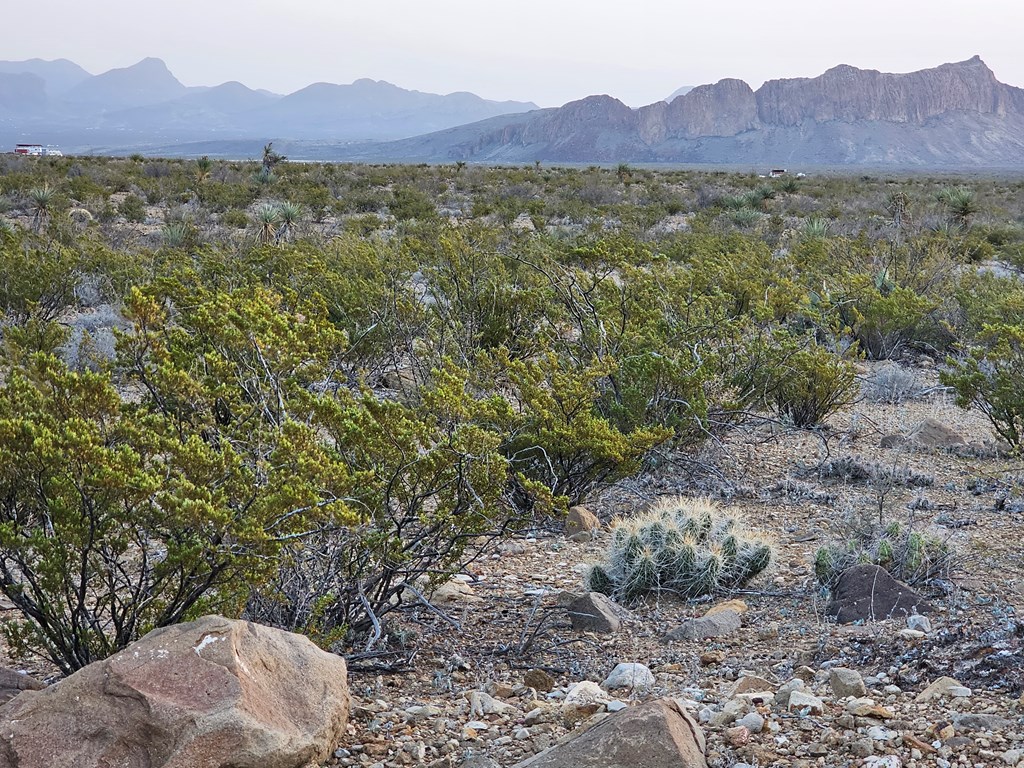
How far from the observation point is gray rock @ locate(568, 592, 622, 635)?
4664 millimetres

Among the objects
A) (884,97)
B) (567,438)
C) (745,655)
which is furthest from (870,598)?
(884,97)

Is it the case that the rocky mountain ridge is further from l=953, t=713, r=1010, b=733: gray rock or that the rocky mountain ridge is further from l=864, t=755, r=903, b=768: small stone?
l=864, t=755, r=903, b=768: small stone

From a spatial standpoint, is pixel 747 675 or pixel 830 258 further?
pixel 830 258

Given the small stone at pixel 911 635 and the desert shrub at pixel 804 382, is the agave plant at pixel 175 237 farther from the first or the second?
the small stone at pixel 911 635

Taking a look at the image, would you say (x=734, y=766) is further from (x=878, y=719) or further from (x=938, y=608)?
(x=938, y=608)

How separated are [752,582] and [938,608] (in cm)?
102

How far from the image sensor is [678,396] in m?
7.58

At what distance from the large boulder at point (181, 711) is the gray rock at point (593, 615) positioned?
5.71 feet

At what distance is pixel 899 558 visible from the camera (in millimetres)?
5164

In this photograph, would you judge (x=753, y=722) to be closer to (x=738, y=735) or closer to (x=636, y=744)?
(x=738, y=735)

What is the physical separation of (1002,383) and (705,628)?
4.67 meters

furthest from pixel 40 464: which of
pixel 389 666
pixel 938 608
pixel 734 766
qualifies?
pixel 938 608

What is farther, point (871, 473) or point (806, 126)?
point (806, 126)

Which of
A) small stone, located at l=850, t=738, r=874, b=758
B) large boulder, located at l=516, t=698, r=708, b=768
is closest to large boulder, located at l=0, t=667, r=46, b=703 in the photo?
large boulder, located at l=516, t=698, r=708, b=768
